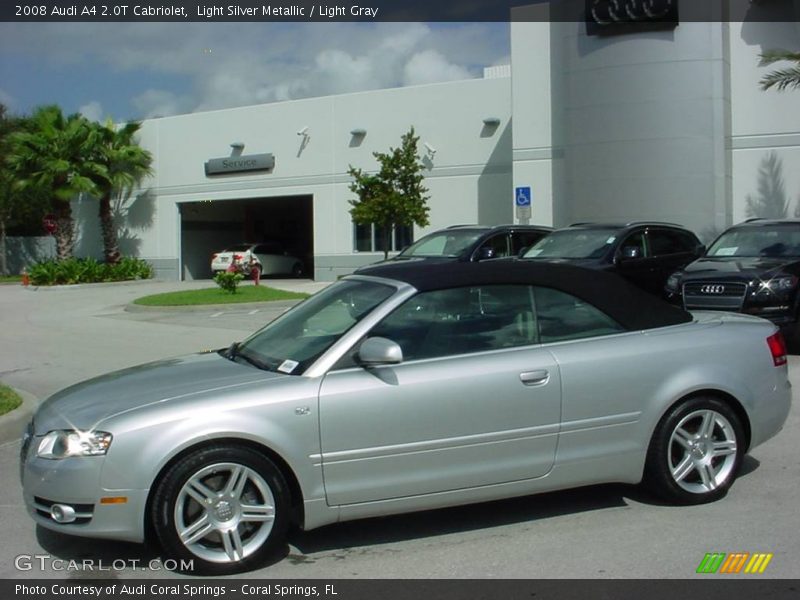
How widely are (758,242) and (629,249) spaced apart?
1.90 m

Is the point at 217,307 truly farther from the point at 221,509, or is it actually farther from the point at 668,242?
the point at 221,509

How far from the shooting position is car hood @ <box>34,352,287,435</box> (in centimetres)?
491

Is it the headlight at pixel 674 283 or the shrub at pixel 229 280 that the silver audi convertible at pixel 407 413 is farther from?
the shrub at pixel 229 280

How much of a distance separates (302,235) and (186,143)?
32.0 feet

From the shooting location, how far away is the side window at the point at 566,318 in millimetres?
5609

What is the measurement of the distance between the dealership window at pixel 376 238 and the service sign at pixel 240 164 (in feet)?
14.3

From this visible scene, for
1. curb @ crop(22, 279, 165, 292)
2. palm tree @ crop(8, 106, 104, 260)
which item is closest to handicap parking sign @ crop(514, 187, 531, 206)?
curb @ crop(22, 279, 165, 292)

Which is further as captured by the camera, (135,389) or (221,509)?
(135,389)

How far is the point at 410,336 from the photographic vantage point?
17.5 feet

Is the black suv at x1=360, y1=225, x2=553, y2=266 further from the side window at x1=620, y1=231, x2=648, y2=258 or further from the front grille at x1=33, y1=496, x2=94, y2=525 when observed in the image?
the front grille at x1=33, y1=496, x2=94, y2=525

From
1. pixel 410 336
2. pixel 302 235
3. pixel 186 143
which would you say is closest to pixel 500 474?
pixel 410 336

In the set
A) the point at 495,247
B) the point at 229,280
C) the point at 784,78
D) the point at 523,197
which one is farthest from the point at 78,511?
the point at 784,78

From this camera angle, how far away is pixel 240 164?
107 ft
